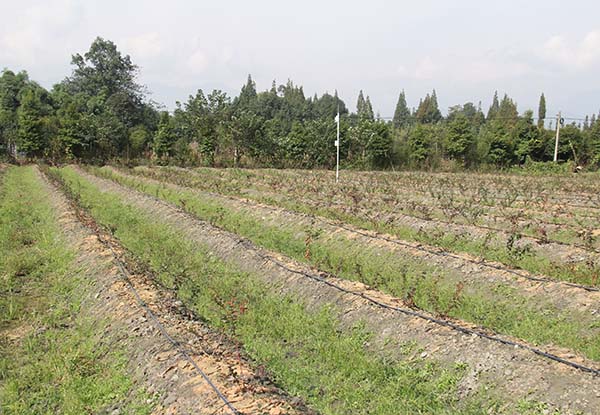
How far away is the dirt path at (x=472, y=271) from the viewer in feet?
24.3

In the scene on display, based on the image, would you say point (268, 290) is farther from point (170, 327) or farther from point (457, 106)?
point (457, 106)

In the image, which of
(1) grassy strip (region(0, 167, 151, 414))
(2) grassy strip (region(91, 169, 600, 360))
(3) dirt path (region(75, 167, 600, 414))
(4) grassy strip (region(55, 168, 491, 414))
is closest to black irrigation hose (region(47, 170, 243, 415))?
(1) grassy strip (region(0, 167, 151, 414))

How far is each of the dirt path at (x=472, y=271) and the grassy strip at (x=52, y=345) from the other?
5.73 metres

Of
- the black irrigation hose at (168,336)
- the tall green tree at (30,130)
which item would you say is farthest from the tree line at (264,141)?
the black irrigation hose at (168,336)

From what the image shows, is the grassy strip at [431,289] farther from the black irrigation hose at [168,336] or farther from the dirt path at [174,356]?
the black irrigation hose at [168,336]

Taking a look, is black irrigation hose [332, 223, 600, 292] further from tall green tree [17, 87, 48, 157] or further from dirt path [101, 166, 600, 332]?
tall green tree [17, 87, 48, 157]

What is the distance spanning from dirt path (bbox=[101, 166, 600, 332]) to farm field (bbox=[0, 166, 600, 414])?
29mm

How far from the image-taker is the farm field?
5.22 metres

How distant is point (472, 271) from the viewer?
890cm

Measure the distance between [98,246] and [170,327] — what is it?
4528 mm

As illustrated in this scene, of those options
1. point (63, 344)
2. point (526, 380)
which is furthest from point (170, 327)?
point (526, 380)

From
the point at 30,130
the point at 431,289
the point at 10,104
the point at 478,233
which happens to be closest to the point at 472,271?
the point at 431,289

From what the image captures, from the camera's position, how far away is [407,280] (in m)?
9.18

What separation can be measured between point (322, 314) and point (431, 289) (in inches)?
91.3
